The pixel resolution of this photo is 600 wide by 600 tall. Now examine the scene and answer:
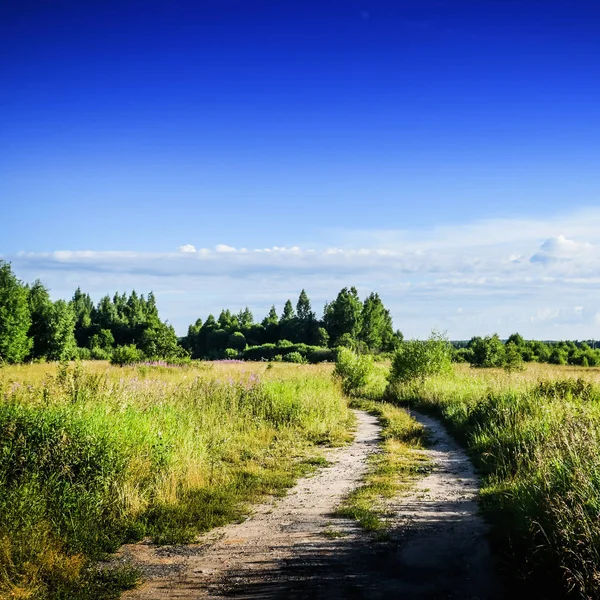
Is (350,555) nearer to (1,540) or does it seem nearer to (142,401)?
(1,540)

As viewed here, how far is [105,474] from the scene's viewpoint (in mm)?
7133

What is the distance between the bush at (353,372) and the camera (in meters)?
25.9

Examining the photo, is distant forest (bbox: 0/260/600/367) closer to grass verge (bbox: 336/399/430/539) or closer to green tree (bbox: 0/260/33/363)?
green tree (bbox: 0/260/33/363)

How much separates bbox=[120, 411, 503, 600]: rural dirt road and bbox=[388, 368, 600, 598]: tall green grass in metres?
0.40

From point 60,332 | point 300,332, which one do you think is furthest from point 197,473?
point 300,332

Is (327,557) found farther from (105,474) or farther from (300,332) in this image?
(300,332)

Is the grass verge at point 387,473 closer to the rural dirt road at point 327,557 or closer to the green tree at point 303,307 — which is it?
the rural dirt road at point 327,557

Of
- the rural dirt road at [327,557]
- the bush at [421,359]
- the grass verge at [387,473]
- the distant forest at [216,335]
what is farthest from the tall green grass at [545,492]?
the distant forest at [216,335]

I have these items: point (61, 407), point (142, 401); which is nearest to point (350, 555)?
point (61, 407)

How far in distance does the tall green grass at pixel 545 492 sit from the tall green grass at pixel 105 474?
148 inches

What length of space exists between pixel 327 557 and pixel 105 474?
3.43 m

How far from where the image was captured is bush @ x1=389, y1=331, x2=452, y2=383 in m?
24.9

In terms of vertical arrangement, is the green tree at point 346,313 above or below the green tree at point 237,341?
above

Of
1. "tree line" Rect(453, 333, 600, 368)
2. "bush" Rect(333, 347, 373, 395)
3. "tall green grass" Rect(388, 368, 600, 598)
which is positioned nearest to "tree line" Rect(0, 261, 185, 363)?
"bush" Rect(333, 347, 373, 395)
